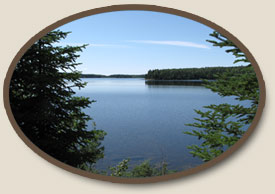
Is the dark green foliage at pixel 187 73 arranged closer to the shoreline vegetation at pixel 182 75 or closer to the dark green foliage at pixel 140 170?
the shoreline vegetation at pixel 182 75

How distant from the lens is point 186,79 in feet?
4.85

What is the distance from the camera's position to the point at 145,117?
5.00 ft

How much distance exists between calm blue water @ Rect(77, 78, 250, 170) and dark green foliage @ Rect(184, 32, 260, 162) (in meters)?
0.04

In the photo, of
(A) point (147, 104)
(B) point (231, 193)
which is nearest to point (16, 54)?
(A) point (147, 104)

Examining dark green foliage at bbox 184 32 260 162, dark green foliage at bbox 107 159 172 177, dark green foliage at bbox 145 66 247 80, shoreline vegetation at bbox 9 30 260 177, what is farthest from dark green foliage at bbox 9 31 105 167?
dark green foliage at bbox 184 32 260 162

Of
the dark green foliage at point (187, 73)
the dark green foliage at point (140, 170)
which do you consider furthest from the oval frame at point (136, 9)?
the dark green foliage at point (187, 73)

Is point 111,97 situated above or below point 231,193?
above

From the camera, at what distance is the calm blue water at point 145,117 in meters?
1.47

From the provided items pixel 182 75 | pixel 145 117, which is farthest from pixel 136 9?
pixel 145 117

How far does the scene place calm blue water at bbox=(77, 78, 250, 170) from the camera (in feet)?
4.83

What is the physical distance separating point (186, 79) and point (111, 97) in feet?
1.37

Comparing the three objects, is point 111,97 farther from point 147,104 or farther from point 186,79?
point 186,79

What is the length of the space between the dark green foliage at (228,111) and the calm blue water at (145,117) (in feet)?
0.12

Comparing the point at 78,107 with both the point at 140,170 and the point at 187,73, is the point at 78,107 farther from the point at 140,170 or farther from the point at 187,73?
the point at 187,73
